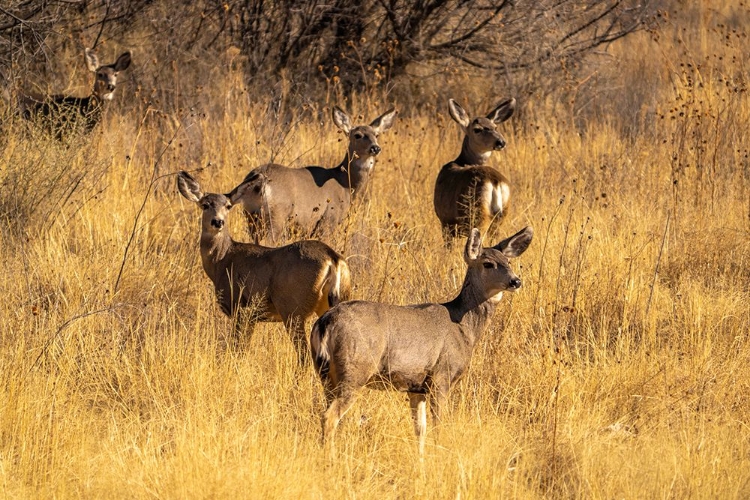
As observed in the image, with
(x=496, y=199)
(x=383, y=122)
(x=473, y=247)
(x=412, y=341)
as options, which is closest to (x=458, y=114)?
(x=383, y=122)

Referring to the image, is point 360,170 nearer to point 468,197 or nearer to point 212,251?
point 468,197

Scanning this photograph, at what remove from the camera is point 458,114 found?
1083 cm

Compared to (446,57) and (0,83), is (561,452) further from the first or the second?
(446,57)

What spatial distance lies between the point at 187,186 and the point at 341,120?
299 centimetres

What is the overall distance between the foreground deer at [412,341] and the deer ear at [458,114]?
444 centimetres

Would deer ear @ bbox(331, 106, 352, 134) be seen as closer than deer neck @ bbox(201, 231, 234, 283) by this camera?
No

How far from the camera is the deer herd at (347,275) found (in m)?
5.50

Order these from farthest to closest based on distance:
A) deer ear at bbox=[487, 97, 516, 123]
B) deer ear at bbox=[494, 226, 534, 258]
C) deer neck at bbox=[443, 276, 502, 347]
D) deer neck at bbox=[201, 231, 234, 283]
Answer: deer ear at bbox=[487, 97, 516, 123]
deer neck at bbox=[201, 231, 234, 283]
deer ear at bbox=[494, 226, 534, 258]
deer neck at bbox=[443, 276, 502, 347]

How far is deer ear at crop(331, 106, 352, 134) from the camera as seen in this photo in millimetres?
10547

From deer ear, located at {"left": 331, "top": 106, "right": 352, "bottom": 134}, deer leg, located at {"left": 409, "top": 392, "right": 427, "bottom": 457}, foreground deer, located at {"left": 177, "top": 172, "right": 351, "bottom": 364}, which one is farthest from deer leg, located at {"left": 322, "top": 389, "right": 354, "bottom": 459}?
deer ear, located at {"left": 331, "top": 106, "right": 352, "bottom": 134}

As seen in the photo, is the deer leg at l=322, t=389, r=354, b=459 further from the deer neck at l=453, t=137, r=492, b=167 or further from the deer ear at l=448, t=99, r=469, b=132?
the deer ear at l=448, t=99, r=469, b=132

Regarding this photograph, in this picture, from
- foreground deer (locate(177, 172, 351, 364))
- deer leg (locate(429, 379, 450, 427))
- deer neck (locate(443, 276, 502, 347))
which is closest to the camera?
deer leg (locate(429, 379, 450, 427))

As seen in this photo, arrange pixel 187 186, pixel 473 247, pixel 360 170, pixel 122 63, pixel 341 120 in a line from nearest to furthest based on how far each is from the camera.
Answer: pixel 473 247 → pixel 187 186 → pixel 360 170 → pixel 341 120 → pixel 122 63

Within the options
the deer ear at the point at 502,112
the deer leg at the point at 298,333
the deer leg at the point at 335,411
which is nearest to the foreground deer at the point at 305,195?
the deer ear at the point at 502,112
